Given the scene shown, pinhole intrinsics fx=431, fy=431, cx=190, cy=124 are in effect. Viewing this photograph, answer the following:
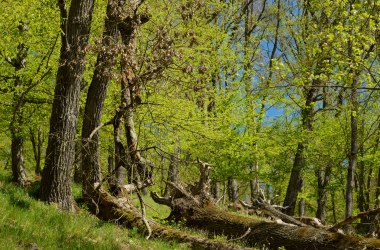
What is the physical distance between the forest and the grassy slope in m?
1.01

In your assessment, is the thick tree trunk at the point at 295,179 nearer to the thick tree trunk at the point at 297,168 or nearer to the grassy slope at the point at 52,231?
the thick tree trunk at the point at 297,168

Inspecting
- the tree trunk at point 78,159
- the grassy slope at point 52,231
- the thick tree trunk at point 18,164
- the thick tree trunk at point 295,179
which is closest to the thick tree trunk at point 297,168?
the thick tree trunk at point 295,179

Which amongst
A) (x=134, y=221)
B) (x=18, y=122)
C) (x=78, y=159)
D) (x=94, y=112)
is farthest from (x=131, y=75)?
(x=18, y=122)

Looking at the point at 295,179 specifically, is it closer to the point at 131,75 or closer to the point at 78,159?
the point at 131,75

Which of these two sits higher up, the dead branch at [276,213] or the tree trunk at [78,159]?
the tree trunk at [78,159]

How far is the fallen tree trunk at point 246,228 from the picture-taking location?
898cm

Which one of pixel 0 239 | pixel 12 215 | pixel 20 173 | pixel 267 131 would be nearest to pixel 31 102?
pixel 20 173

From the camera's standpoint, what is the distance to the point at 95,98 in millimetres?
11977

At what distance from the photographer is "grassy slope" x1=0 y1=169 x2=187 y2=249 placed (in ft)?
20.1

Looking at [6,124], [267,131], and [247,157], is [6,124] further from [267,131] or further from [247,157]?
[267,131]

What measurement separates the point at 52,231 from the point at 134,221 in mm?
3475

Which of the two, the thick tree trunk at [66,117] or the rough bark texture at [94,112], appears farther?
the rough bark texture at [94,112]

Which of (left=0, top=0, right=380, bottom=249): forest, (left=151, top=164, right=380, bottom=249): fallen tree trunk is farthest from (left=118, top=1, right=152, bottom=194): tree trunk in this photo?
(left=151, top=164, right=380, bottom=249): fallen tree trunk

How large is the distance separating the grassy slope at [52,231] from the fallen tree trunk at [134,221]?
40 cm
